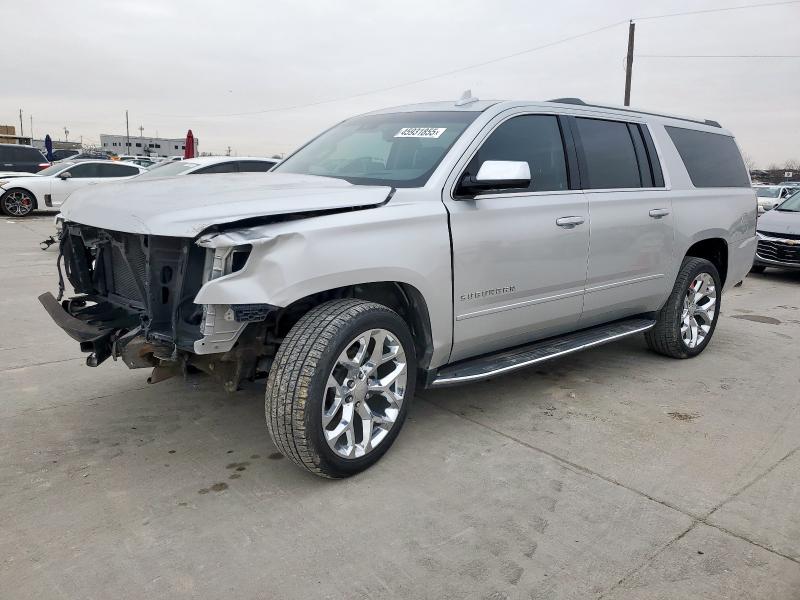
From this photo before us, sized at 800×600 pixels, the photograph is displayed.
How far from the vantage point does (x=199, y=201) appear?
288 cm

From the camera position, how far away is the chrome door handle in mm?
3943

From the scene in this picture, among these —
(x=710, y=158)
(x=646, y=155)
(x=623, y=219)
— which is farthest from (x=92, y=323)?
(x=710, y=158)

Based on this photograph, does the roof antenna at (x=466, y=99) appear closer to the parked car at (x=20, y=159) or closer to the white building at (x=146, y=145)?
the parked car at (x=20, y=159)

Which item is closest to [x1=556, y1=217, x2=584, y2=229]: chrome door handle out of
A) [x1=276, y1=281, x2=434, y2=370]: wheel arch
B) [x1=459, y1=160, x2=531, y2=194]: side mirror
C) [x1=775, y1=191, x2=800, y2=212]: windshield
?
[x1=459, y1=160, x2=531, y2=194]: side mirror

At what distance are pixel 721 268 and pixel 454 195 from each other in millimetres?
3358

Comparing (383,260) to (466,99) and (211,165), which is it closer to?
(466,99)

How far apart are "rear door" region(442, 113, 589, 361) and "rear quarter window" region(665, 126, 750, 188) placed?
1523 mm

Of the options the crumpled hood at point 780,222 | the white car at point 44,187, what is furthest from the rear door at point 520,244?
the white car at point 44,187

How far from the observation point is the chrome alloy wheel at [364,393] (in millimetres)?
3037

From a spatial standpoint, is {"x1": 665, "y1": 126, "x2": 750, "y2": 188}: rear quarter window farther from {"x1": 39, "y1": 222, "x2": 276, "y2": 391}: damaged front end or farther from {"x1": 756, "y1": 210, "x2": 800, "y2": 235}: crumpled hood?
{"x1": 756, "y1": 210, "x2": 800, "y2": 235}: crumpled hood

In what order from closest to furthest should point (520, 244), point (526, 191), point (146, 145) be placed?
point (520, 244) → point (526, 191) → point (146, 145)

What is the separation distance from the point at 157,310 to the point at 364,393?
104 centimetres

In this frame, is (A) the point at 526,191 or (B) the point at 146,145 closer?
(A) the point at 526,191

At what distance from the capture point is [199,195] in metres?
2.99
